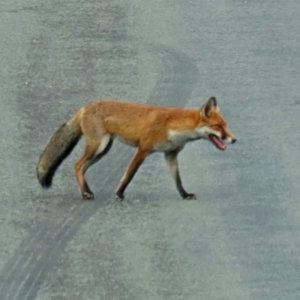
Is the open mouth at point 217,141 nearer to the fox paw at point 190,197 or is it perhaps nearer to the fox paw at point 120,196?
the fox paw at point 190,197

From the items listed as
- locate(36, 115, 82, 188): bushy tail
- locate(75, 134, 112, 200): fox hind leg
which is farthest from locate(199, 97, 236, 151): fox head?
locate(36, 115, 82, 188): bushy tail

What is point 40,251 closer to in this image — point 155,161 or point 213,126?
point 213,126

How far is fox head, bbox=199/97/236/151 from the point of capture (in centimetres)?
996

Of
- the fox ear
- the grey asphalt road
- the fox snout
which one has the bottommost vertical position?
the grey asphalt road

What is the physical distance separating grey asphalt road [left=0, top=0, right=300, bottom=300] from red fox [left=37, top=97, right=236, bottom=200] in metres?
0.19

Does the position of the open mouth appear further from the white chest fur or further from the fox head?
the white chest fur

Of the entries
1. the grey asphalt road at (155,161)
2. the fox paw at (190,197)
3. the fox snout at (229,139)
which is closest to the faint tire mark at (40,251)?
the grey asphalt road at (155,161)

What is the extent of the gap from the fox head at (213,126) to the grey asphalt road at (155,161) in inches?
18.3

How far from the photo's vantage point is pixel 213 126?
1002 cm

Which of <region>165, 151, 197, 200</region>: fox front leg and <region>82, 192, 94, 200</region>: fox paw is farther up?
<region>165, 151, 197, 200</region>: fox front leg

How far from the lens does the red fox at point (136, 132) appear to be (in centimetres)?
1005

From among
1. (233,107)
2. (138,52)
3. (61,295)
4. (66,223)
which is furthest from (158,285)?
(138,52)

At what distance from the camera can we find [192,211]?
9.77m

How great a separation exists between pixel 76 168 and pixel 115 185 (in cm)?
38
